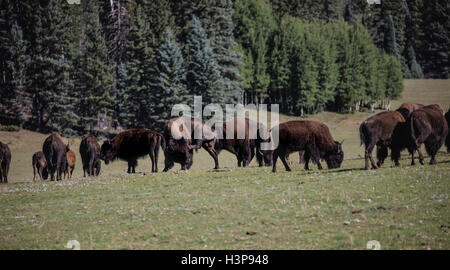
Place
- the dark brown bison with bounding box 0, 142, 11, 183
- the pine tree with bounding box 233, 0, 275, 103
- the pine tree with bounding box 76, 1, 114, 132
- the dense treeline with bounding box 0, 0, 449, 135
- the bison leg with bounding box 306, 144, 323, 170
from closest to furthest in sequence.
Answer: the bison leg with bounding box 306, 144, 323, 170 → the dark brown bison with bounding box 0, 142, 11, 183 → the dense treeline with bounding box 0, 0, 449, 135 → the pine tree with bounding box 76, 1, 114, 132 → the pine tree with bounding box 233, 0, 275, 103

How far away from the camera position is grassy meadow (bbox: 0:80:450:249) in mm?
10547

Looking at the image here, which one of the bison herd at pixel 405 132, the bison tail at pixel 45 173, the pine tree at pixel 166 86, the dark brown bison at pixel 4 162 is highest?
the pine tree at pixel 166 86

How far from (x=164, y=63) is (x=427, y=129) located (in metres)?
43.9

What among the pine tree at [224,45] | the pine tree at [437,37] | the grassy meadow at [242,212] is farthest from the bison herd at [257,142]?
the pine tree at [437,37]

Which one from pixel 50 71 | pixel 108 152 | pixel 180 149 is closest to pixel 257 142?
pixel 180 149

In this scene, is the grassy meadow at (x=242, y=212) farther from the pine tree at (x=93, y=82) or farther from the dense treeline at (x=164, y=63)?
the pine tree at (x=93, y=82)

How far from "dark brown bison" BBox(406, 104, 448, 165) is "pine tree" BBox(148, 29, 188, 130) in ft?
135

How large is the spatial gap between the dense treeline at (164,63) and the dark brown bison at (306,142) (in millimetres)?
39044

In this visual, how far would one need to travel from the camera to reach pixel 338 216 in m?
12.1

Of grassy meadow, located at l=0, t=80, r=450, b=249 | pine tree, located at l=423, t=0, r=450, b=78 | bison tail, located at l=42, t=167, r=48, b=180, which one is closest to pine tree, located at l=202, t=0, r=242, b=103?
bison tail, located at l=42, t=167, r=48, b=180

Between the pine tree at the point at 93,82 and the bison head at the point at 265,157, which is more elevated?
the pine tree at the point at 93,82

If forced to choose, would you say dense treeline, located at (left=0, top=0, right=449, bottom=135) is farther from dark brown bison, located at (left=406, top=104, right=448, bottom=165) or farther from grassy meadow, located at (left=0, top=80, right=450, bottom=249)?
grassy meadow, located at (left=0, top=80, right=450, bottom=249)

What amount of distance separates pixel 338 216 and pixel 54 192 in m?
11.9

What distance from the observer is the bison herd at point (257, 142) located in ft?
68.4
